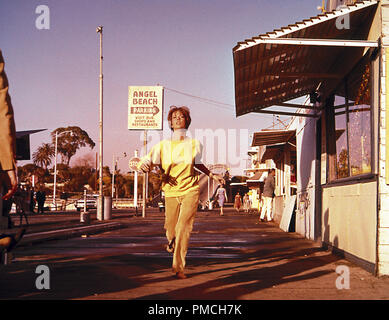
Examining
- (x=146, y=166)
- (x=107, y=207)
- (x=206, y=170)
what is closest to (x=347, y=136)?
(x=206, y=170)

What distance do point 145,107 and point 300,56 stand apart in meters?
21.7

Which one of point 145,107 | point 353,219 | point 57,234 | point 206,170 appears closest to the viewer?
point 206,170

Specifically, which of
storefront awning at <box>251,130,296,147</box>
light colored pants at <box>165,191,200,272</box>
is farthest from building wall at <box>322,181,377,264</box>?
storefront awning at <box>251,130,296,147</box>

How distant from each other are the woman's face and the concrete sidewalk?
175cm

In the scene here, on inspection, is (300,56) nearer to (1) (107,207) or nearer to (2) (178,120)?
(2) (178,120)

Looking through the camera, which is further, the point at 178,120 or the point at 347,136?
the point at 347,136

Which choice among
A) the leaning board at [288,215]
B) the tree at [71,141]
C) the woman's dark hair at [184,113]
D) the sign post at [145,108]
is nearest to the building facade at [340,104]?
the woman's dark hair at [184,113]

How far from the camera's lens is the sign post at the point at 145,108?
29.9 meters

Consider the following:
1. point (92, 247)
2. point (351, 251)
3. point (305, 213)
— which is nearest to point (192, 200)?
point (351, 251)

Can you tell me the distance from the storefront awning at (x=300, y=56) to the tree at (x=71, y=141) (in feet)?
230

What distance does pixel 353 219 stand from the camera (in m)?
7.25

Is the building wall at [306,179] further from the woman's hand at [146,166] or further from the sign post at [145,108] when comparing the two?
the sign post at [145,108]
